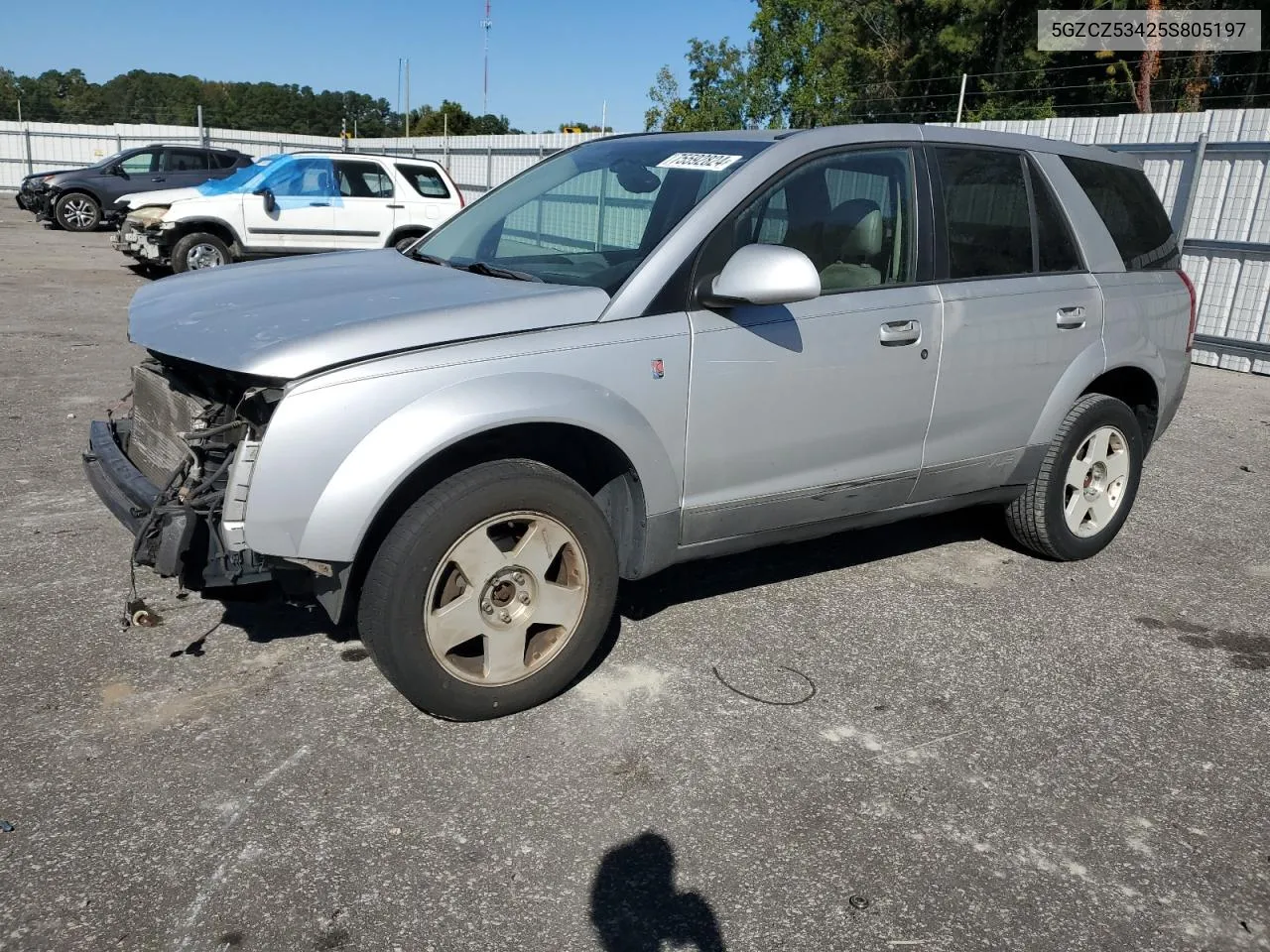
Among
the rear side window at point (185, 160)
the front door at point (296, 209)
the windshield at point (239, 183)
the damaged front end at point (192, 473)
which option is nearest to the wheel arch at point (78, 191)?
the rear side window at point (185, 160)

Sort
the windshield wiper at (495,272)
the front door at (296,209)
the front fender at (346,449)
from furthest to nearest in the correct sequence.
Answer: the front door at (296,209) < the windshield wiper at (495,272) < the front fender at (346,449)

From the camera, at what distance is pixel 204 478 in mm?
3078

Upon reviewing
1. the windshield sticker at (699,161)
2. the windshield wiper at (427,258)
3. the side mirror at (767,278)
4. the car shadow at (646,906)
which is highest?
the windshield sticker at (699,161)

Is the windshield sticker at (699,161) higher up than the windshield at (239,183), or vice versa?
the windshield sticker at (699,161)

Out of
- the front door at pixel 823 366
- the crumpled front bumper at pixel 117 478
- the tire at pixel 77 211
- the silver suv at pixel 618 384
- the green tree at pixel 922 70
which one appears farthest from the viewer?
the green tree at pixel 922 70

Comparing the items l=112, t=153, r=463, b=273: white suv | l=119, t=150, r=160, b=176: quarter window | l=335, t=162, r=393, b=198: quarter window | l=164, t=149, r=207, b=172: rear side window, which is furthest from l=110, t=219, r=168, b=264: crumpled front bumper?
l=119, t=150, r=160, b=176: quarter window

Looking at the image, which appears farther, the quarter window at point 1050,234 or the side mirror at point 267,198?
the side mirror at point 267,198

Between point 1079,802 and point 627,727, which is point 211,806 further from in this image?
point 1079,802

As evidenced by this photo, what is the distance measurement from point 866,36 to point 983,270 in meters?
42.1

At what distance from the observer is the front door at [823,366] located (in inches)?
139

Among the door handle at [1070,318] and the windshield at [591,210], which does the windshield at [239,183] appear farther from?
the door handle at [1070,318]

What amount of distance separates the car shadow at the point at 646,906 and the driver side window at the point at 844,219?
1907 mm

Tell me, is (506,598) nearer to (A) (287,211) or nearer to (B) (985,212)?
(B) (985,212)

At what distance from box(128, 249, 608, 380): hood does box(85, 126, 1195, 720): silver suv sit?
1 centimetres
